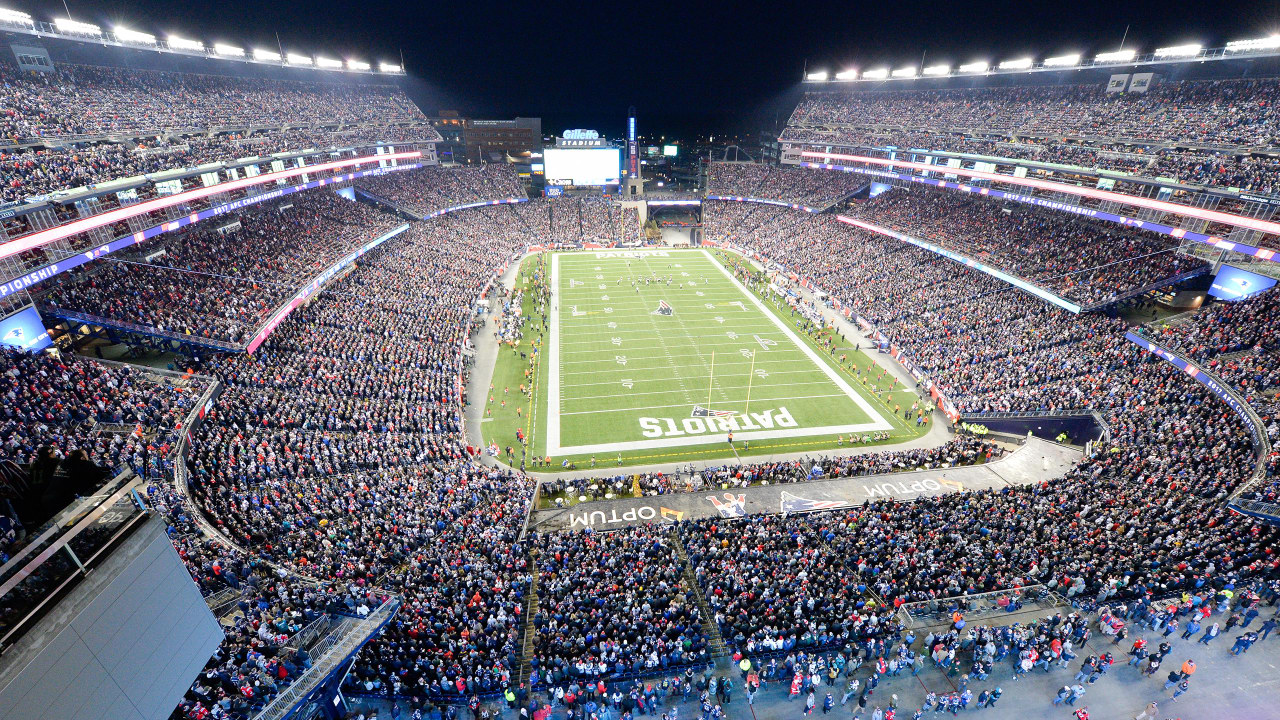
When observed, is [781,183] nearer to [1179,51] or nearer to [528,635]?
[1179,51]

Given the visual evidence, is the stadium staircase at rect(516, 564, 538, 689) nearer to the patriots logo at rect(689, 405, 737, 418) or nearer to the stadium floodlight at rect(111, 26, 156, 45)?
the patriots logo at rect(689, 405, 737, 418)

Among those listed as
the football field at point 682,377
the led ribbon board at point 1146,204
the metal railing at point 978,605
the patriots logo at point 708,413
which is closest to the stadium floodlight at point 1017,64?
the led ribbon board at point 1146,204

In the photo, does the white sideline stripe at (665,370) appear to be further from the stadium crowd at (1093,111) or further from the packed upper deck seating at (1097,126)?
the stadium crowd at (1093,111)

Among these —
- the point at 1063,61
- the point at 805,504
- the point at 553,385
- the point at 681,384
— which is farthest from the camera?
the point at 1063,61

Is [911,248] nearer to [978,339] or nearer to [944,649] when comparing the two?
[978,339]

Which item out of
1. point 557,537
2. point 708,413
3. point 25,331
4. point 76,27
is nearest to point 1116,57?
point 708,413

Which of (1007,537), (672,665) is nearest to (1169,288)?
(1007,537)
